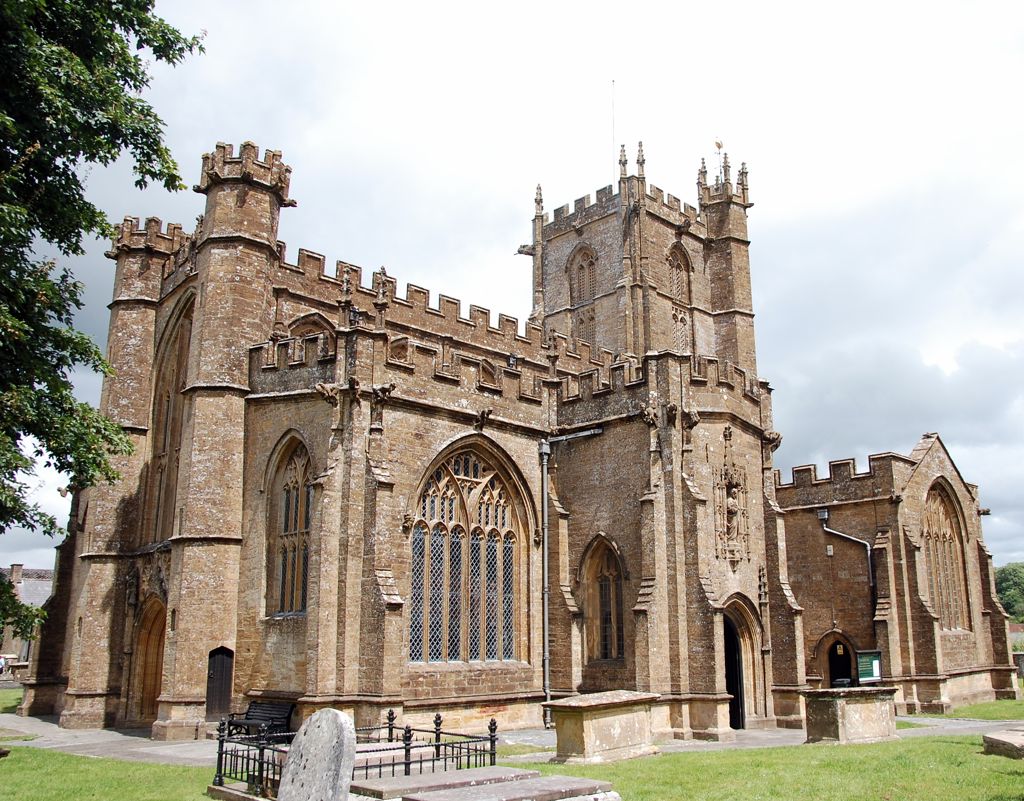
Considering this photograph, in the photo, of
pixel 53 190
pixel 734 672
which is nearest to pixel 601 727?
pixel 734 672

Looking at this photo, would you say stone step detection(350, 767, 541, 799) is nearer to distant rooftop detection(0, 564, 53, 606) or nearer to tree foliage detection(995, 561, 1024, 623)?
distant rooftop detection(0, 564, 53, 606)

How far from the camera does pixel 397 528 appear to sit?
2136 centimetres

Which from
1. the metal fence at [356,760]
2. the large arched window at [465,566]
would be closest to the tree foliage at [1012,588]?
the large arched window at [465,566]

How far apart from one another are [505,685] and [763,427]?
9.77 meters

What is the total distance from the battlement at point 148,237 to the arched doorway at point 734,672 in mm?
18357

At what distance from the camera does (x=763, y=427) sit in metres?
26.2

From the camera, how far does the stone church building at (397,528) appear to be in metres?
21.1

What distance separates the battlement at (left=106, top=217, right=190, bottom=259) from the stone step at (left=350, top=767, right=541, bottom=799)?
2063 cm

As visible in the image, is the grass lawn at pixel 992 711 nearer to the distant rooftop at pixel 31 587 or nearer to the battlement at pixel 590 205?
the battlement at pixel 590 205

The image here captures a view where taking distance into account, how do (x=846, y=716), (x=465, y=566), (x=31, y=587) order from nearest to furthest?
(x=846, y=716) < (x=465, y=566) < (x=31, y=587)

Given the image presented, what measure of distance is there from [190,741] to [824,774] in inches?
520

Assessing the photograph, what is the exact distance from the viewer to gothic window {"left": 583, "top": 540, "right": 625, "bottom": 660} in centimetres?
2372

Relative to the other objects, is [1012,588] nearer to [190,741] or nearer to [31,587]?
[31,587]

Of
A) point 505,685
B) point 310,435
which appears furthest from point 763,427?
point 310,435
